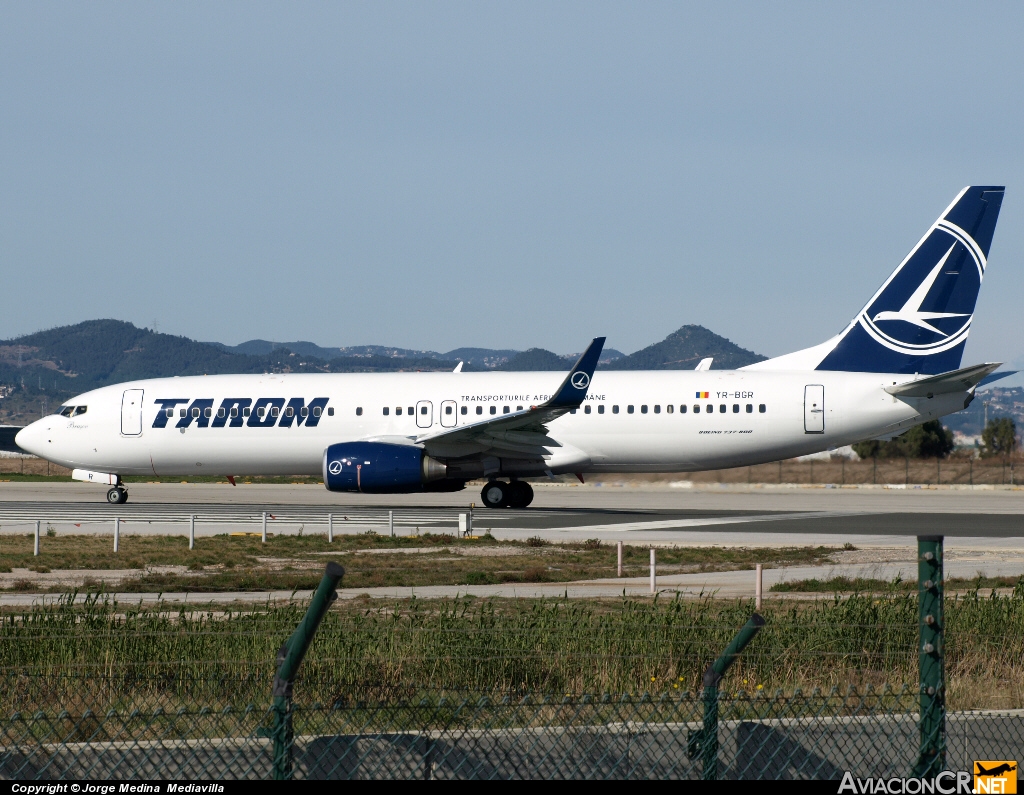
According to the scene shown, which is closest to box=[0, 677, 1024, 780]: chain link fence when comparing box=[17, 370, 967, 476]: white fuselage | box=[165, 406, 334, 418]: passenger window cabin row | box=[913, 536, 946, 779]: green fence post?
box=[913, 536, 946, 779]: green fence post

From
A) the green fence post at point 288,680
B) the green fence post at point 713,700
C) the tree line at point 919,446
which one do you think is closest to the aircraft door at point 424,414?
the green fence post at point 713,700

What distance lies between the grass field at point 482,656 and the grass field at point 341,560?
639 cm

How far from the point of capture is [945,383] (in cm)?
3475

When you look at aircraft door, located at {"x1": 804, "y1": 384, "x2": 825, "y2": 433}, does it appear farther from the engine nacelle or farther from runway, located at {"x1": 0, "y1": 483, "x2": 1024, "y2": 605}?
the engine nacelle

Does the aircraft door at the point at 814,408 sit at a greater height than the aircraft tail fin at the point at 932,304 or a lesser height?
lesser

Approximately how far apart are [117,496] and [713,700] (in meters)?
37.5

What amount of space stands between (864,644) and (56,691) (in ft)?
25.0

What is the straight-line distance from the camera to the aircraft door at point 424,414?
37656 mm

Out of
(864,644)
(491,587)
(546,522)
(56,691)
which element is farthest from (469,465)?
(56,691)

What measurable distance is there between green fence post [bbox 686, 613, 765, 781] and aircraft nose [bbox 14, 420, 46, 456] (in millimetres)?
37498

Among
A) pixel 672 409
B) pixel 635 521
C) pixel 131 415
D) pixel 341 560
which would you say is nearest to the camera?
pixel 341 560

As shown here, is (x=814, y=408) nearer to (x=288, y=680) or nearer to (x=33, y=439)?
(x=33, y=439)

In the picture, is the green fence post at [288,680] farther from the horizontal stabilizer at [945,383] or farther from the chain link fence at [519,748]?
the horizontal stabilizer at [945,383]

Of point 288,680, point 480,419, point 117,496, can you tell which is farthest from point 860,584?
point 117,496
